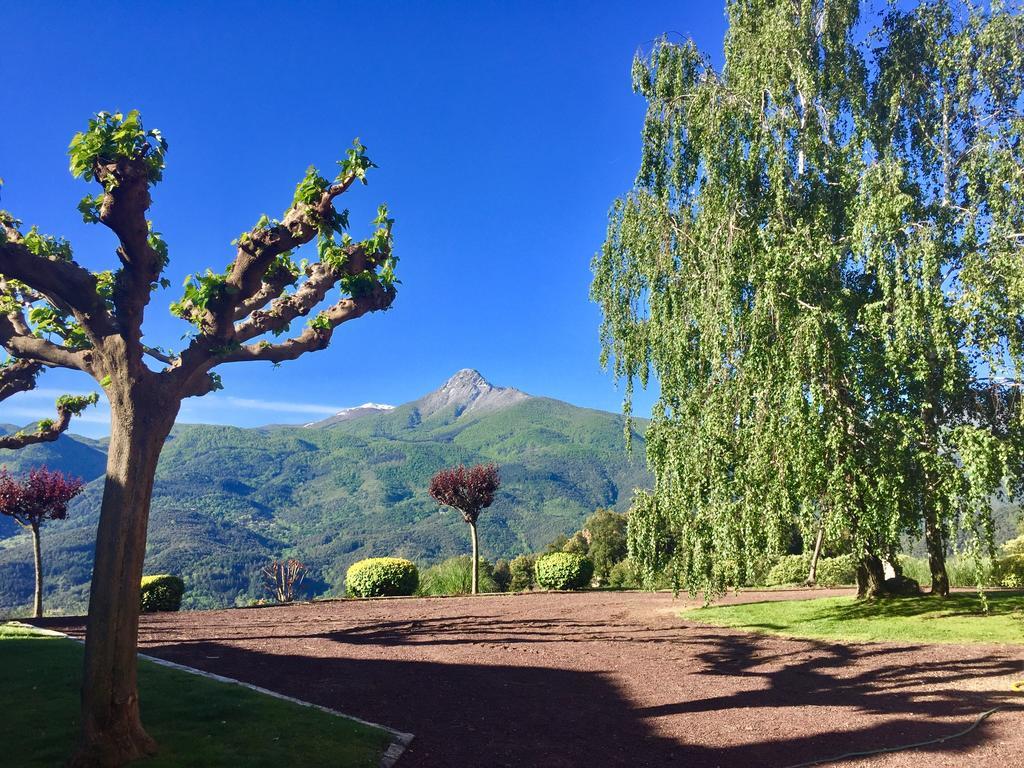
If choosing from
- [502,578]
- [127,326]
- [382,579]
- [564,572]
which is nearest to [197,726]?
[127,326]

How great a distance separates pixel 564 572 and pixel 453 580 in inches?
174

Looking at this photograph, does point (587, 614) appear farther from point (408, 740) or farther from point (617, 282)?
point (408, 740)

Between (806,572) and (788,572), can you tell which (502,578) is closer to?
(788,572)

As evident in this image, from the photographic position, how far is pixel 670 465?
10609 mm

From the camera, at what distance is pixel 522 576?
80.5 feet

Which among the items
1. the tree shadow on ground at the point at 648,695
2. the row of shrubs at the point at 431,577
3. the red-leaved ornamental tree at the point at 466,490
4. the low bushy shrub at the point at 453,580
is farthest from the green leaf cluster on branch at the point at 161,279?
the low bushy shrub at the point at 453,580

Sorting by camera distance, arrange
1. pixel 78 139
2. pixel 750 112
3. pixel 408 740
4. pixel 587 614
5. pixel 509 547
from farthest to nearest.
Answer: pixel 509 547 → pixel 587 614 → pixel 750 112 → pixel 408 740 → pixel 78 139

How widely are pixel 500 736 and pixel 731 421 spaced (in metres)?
6.42

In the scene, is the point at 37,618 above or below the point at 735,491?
below

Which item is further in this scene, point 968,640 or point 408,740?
point 968,640

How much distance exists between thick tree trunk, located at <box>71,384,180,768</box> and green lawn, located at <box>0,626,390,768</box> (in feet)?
1.13

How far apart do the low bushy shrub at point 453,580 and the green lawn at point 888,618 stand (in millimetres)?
9943

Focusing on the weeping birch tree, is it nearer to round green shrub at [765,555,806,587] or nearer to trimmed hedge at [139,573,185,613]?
round green shrub at [765,555,806,587]

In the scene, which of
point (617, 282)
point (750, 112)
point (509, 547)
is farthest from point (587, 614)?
point (509, 547)
